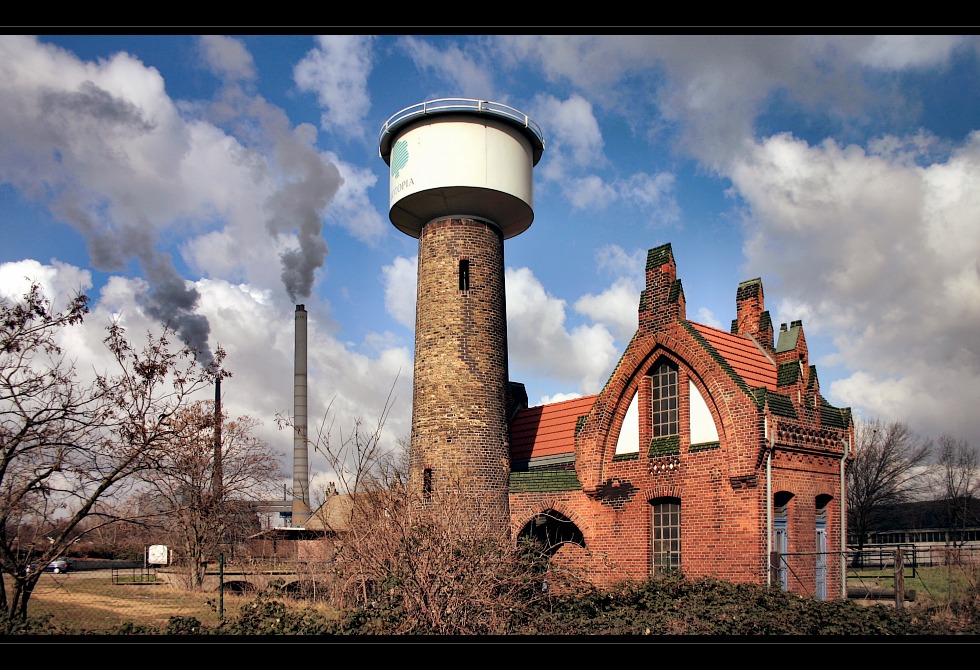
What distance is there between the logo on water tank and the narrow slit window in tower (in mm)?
3149

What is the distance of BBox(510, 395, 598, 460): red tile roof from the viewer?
23.3m

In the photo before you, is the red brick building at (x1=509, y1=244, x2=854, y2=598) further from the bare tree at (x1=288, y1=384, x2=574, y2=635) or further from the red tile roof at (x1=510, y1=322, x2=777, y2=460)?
the bare tree at (x1=288, y1=384, x2=574, y2=635)

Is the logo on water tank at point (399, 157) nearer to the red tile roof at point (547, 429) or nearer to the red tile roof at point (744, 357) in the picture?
the red tile roof at point (547, 429)

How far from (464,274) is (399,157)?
151 inches

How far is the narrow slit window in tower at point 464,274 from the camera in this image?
876 inches

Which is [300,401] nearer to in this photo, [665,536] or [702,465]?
[665,536]

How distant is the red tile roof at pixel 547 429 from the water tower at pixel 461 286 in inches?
72.1

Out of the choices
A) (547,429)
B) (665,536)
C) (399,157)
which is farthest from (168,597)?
(665,536)

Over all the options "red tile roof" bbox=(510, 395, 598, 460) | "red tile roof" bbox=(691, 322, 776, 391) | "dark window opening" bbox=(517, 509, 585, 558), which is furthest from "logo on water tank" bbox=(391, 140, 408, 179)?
"dark window opening" bbox=(517, 509, 585, 558)

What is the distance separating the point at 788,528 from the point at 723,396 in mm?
3218

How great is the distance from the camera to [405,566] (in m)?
11.4

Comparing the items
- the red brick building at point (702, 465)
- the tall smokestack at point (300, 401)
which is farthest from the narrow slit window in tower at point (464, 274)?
the tall smokestack at point (300, 401)
